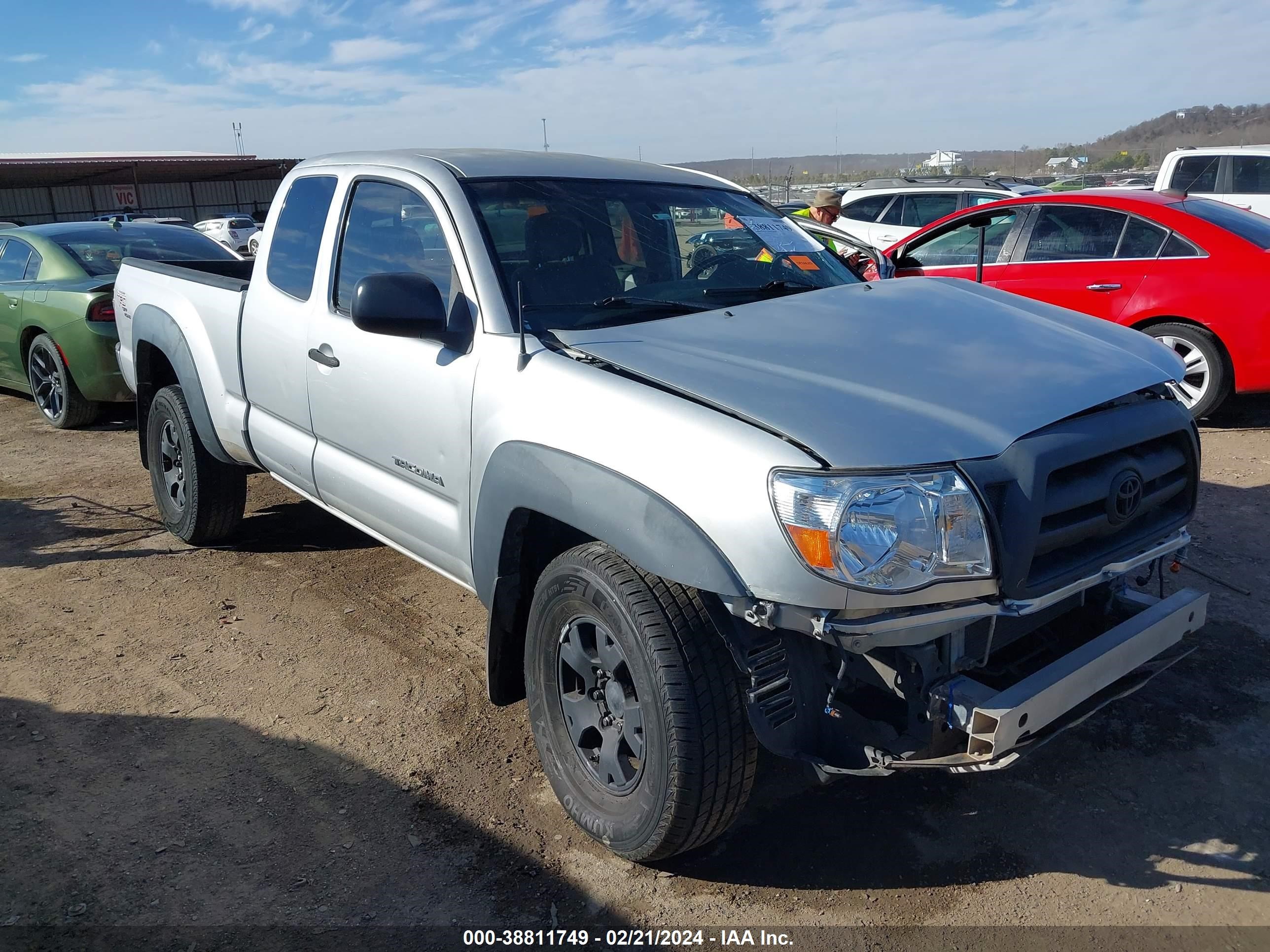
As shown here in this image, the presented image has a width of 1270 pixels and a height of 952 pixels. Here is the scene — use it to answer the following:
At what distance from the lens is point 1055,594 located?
246cm

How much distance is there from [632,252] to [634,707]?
1.69 meters

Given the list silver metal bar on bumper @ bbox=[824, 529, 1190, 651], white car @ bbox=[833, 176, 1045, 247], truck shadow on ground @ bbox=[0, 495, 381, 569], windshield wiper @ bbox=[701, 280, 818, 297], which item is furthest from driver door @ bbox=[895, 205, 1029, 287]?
silver metal bar on bumper @ bbox=[824, 529, 1190, 651]

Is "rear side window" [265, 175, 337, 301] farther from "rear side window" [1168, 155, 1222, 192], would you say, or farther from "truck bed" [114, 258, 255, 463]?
"rear side window" [1168, 155, 1222, 192]

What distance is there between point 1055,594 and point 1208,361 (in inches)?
210

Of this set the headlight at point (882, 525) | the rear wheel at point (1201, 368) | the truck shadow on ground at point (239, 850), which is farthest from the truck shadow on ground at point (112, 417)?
the rear wheel at point (1201, 368)

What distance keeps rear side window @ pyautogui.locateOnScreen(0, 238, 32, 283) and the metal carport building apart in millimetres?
31736

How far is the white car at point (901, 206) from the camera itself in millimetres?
13523

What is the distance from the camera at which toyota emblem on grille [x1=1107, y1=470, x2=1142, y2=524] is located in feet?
8.59

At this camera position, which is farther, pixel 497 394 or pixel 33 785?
pixel 33 785

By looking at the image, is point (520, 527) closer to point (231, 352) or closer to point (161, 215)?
point (231, 352)

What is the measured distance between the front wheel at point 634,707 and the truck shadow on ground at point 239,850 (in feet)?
0.90

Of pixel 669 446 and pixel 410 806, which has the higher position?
pixel 669 446

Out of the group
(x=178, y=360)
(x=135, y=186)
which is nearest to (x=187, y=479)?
(x=178, y=360)

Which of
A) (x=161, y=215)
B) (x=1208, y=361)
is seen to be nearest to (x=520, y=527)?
(x=1208, y=361)
